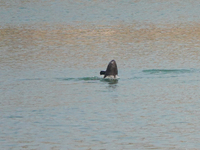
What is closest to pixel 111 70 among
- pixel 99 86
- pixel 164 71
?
pixel 99 86

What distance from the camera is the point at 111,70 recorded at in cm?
2866

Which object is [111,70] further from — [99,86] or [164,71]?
[164,71]

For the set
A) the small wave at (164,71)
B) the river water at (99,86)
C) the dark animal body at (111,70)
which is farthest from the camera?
the small wave at (164,71)

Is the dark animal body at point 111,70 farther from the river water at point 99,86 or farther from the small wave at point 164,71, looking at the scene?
the small wave at point 164,71

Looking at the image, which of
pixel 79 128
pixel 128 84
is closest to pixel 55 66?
pixel 128 84

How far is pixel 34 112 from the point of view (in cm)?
2197

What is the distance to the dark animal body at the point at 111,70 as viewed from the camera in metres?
28.4

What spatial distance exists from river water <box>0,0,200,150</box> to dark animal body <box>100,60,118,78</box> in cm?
39

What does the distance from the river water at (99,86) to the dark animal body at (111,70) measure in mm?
388

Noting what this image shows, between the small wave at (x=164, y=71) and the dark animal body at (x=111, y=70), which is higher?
the dark animal body at (x=111, y=70)

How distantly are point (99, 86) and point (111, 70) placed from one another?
5.29 feet

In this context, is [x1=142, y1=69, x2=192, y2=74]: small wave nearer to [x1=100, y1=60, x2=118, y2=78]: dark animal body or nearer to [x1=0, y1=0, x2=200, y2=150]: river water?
[x1=0, y1=0, x2=200, y2=150]: river water

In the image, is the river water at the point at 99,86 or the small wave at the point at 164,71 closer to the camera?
the river water at the point at 99,86

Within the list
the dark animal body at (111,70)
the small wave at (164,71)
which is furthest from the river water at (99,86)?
the dark animal body at (111,70)
